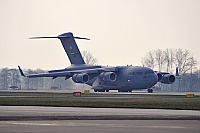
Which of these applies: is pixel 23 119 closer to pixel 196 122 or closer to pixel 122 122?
pixel 122 122

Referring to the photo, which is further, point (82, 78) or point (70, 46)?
point (70, 46)

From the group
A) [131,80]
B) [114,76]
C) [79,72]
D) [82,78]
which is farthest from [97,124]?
[79,72]

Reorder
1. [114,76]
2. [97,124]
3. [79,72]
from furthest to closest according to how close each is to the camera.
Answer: [79,72] → [114,76] → [97,124]

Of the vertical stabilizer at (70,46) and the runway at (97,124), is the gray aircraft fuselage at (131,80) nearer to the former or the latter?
the vertical stabilizer at (70,46)

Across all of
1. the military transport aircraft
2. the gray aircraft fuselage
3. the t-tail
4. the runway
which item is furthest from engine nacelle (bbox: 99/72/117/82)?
the runway

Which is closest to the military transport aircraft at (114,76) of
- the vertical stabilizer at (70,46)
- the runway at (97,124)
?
the vertical stabilizer at (70,46)

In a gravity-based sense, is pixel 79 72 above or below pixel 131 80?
above

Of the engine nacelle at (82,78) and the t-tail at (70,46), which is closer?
the engine nacelle at (82,78)

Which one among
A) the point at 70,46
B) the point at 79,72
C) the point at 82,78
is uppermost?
the point at 70,46

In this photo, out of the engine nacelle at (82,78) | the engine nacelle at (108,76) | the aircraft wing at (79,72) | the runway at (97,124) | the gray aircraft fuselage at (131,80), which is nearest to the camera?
the runway at (97,124)

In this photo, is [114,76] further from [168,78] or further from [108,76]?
[168,78]

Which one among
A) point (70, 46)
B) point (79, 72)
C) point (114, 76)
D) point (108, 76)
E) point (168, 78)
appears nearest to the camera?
point (108, 76)

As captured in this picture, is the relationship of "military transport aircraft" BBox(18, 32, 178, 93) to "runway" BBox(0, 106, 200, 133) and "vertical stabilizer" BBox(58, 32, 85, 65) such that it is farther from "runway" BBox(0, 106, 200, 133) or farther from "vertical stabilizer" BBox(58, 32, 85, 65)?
"runway" BBox(0, 106, 200, 133)

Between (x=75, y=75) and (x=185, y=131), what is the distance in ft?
264
